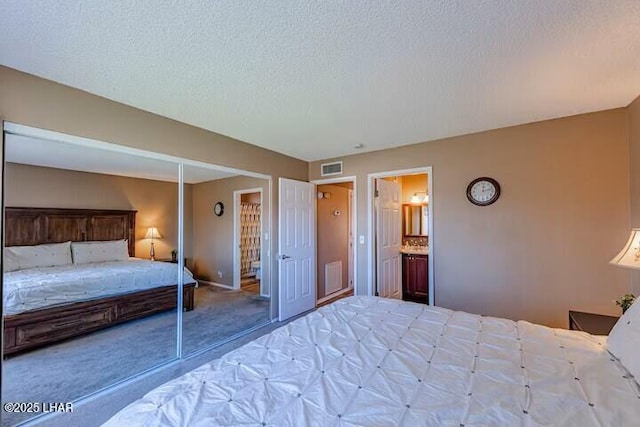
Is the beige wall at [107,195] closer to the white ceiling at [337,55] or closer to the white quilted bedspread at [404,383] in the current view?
the white ceiling at [337,55]

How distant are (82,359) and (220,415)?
7.72 ft

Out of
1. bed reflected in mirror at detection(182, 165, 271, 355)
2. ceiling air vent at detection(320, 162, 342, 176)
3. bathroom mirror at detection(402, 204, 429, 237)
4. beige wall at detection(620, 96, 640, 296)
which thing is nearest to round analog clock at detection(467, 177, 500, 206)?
beige wall at detection(620, 96, 640, 296)

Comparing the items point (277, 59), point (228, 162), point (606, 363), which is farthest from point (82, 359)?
point (606, 363)

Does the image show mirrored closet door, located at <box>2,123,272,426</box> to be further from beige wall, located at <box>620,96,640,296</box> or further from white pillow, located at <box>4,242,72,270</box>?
beige wall, located at <box>620,96,640,296</box>

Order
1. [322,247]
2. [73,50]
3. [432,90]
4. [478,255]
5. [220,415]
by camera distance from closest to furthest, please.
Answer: [220,415] → [73,50] → [432,90] → [478,255] → [322,247]

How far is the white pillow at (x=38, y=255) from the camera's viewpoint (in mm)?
2033

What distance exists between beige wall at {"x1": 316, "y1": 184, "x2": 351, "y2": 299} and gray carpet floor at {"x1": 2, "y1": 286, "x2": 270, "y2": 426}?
156 cm

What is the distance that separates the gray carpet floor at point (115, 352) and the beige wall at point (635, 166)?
157 inches

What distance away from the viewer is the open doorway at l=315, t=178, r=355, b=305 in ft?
16.2

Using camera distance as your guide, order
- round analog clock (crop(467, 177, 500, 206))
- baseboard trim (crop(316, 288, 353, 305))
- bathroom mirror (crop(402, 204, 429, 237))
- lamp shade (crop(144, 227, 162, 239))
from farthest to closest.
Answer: bathroom mirror (crop(402, 204, 429, 237)) → baseboard trim (crop(316, 288, 353, 305)) → round analog clock (crop(467, 177, 500, 206)) → lamp shade (crop(144, 227, 162, 239))

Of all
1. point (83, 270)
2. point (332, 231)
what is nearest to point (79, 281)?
point (83, 270)

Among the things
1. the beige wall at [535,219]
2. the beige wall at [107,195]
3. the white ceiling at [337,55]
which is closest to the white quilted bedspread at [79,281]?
the beige wall at [107,195]

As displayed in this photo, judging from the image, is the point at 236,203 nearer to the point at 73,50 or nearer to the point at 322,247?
the point at 322,247

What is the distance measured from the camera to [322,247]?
4957mm
